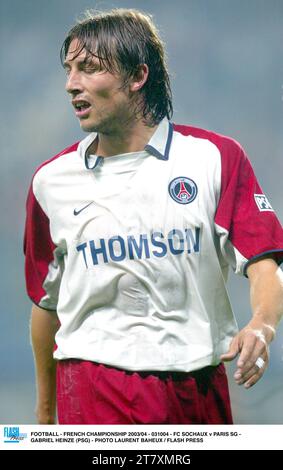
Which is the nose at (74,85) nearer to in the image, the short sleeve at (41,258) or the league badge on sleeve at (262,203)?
the short sleeve at (41,258)

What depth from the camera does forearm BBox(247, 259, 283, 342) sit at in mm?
2633

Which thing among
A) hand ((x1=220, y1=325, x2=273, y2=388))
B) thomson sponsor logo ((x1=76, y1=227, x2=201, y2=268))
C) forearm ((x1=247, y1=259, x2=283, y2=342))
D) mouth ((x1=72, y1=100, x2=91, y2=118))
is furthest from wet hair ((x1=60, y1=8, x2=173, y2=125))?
hand ((x1=220, y1=325, x2=273, y2=388))

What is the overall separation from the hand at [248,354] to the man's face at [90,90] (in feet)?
2.84

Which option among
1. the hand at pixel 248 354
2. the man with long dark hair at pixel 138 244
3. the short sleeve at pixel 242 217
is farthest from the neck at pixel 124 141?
the hand at pixel 248 354

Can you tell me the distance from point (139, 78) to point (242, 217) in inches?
23.3

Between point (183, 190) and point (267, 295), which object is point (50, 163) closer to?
point (183, 190)

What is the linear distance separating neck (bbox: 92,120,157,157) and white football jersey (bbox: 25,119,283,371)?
0.03m

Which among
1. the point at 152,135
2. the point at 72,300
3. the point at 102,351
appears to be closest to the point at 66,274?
the point at 72,300

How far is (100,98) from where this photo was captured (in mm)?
2936

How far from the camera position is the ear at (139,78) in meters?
3.03

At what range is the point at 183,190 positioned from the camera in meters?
2.92
